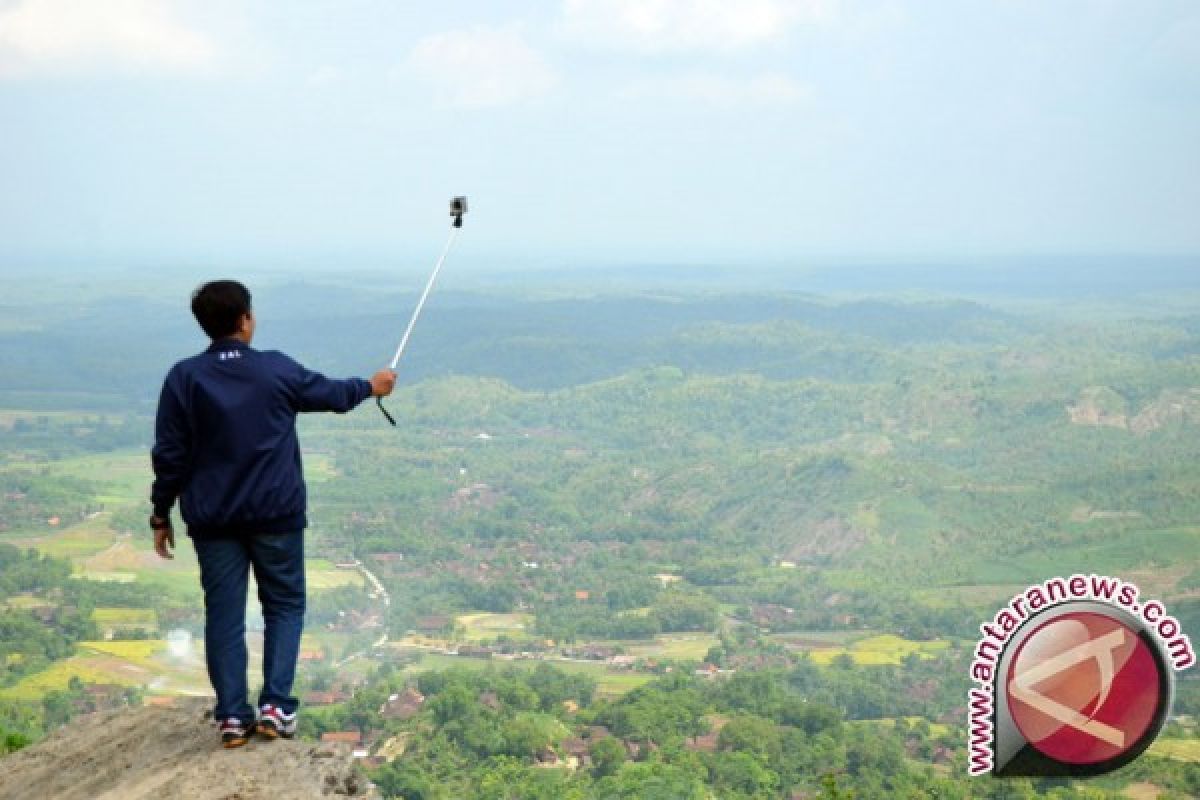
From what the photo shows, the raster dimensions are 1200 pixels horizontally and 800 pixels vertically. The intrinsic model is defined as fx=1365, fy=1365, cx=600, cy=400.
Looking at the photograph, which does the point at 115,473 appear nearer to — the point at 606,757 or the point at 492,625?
the point at 492,625

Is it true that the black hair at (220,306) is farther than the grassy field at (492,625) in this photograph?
No

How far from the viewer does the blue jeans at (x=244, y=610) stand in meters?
5.47

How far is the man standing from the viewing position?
17.4 feet

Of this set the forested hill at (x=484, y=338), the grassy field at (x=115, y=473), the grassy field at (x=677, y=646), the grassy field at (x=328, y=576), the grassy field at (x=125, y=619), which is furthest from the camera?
the forested hill at (x=484, y=338)

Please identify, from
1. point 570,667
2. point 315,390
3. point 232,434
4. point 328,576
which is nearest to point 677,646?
point 570,667

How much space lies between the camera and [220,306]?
538 cm

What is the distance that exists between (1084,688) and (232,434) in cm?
419

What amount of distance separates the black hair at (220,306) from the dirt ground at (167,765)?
174 cm

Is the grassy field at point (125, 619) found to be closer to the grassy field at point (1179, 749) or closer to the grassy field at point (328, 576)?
the grassy field at point (328, 576)

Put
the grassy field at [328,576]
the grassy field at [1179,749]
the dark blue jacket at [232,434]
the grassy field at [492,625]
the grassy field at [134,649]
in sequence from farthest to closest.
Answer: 1. the grassy field at [328,576]
2. the grassy field at [492,625]
3. the grassy field at [134,649]
4. the grassy field at [1179,749]
5. the dark blue jacket at [232,434]

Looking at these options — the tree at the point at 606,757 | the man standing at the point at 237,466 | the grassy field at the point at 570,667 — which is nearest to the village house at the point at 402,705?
the tree at the point at 606,757

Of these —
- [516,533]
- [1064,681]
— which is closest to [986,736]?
[1064,681]

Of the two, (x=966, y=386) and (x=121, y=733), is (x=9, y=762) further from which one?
(x=966, y=386)

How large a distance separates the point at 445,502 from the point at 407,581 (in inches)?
802
